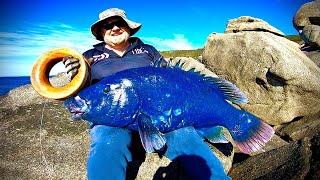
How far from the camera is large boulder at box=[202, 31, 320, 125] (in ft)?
20.5

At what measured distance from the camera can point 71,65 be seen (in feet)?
9.59

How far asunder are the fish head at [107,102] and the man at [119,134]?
265mm

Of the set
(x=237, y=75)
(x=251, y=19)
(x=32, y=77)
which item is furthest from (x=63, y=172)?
(x=251, y=19)

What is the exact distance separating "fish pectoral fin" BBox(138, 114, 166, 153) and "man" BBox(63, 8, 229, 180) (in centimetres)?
32

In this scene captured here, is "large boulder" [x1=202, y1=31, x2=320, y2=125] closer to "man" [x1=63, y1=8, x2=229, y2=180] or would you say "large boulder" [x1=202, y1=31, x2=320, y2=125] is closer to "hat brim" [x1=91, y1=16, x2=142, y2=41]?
"man" [x1=63, y1=8, x2=229, y2=180]

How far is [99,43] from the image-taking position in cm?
429

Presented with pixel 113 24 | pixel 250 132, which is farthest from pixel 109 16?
pixel 250 132

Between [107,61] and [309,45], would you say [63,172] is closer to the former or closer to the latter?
[107,61]

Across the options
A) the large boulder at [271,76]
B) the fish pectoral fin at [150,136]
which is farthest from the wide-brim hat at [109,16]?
the large boulder at [271,76]

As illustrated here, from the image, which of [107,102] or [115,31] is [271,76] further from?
[107,102]

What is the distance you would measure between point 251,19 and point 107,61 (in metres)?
10.7

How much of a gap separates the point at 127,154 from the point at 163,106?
669 millimetres

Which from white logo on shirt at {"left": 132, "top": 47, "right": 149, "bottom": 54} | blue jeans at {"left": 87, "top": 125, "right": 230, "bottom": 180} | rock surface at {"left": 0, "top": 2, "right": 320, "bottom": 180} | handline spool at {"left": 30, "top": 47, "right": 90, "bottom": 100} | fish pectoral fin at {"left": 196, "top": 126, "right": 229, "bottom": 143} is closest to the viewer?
blue jeans at {"left": 87, "top": 125, "right": 230, "bottom": 180}

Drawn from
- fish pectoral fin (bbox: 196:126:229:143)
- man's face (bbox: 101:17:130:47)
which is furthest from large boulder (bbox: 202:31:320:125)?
man's face (bbox: 101:17:130:47)
